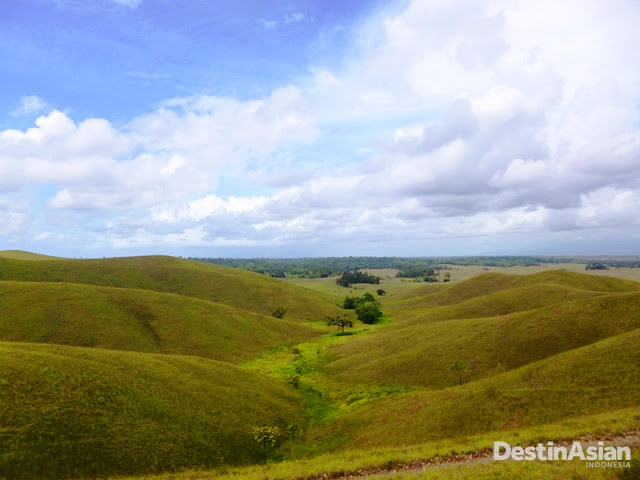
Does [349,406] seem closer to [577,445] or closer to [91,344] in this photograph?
[577,445]

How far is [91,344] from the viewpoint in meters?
77.9

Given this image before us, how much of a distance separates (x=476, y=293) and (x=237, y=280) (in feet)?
344

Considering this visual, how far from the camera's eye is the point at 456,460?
2428 cm

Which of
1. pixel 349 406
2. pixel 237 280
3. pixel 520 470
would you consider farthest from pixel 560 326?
pixel 237 280

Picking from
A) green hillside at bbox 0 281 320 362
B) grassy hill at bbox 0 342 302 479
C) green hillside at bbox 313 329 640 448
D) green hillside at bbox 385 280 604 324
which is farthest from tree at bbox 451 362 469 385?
green hillside at bbox 0 281 320 362

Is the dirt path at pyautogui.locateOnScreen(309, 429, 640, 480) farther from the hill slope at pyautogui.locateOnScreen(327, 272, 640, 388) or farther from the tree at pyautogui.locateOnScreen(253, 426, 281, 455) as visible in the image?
the hill slope at pyautogui.locateOnScreen(327, 272, 640, 388)

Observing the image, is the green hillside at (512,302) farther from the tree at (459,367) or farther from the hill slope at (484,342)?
the tree at (459,367)

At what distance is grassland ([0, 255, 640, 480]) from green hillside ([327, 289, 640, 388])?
28 centimetres

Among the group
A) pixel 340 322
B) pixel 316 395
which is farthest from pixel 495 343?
pixel 340 322

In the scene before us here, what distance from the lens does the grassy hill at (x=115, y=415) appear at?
93.8ft

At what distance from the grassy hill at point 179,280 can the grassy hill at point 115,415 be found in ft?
326

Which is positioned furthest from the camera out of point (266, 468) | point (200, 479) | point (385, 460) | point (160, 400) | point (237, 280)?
point (237, 280)

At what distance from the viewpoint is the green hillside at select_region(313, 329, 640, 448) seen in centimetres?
3219

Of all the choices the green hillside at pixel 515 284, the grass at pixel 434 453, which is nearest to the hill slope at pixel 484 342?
the grass at pixel 434 453
